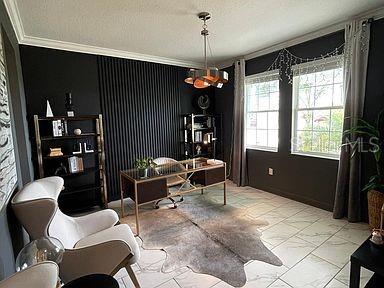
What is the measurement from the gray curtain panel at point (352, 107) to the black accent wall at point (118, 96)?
2.82 m

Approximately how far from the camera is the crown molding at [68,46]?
2270 mm

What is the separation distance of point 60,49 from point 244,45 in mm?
2888

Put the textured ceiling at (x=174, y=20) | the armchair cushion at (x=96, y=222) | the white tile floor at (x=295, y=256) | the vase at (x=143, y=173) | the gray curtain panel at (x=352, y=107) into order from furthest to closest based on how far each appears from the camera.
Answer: the vase at (x=143, y=173), the gray curtain panel at (x=352, y=107), the textured ceiling at (x=174, y=20), the armchair cushion at (x=96, y=222), the white tile floor at (x=295, y=256)

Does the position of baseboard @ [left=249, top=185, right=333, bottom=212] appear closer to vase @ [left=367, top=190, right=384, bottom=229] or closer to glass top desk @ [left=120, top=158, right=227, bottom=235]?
vase @ [left=367, top=190, right=384, bottom=229]

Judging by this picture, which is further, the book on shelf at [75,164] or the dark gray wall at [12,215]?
the book on shelf at [75,164]

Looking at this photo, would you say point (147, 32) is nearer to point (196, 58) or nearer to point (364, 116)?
point (196, 58)

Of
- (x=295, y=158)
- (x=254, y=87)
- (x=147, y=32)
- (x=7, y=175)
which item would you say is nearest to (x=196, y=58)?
(x=254, y=87)

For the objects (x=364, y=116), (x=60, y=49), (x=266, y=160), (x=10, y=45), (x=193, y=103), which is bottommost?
(x=266, y=160)

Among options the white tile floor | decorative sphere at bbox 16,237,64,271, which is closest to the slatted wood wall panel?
the white tile floor

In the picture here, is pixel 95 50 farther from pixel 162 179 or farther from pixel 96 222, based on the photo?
pixel 96 222

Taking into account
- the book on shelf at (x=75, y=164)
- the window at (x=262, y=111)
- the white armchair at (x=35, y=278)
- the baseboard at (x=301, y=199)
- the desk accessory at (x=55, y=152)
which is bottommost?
the baseboard at (x=301, y=199)

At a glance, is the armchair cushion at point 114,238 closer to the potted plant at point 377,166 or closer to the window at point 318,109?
the potted plant at point 377,166

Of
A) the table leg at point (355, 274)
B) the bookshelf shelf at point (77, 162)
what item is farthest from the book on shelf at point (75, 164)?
the table leg at point (355, 274)

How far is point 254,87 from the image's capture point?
4250 mm
